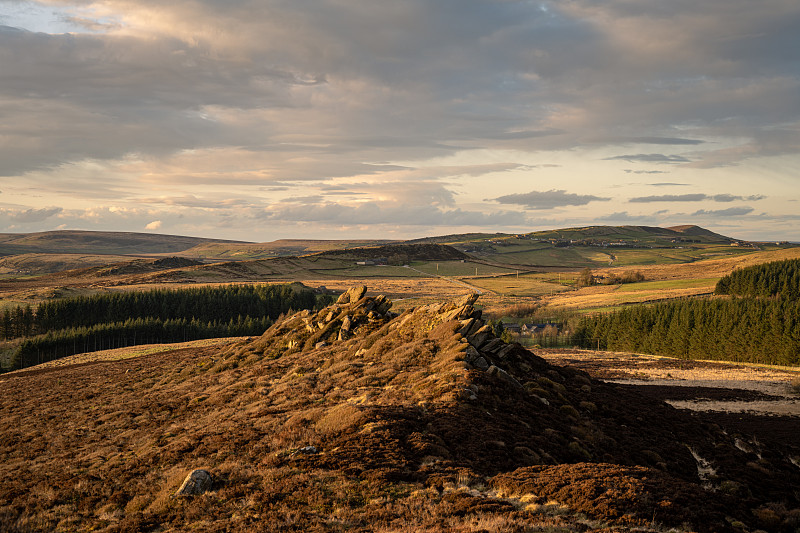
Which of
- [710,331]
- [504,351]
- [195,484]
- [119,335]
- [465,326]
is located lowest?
[119,335]

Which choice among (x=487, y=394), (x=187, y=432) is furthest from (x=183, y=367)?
(x=487, y=394)

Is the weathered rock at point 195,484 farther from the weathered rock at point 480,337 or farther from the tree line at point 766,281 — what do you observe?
the tree line at point 766,281

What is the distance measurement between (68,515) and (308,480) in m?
10.1

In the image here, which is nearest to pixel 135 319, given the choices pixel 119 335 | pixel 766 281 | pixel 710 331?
pixel 119 335

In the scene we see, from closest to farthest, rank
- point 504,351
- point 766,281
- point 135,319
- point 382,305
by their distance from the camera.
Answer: point 504,351 < point 382,305 < point 135,319 < point 766,281

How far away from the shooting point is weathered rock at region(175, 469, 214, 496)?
1883 centimetres

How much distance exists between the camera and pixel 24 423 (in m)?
41.0

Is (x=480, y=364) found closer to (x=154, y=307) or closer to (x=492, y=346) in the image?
(x=492, y=346)

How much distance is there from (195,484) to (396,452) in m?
8.16

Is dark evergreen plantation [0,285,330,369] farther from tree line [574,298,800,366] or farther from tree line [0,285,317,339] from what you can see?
tree line [574,298,800,366]

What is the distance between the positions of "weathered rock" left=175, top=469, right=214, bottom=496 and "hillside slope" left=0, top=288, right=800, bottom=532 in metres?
0.32

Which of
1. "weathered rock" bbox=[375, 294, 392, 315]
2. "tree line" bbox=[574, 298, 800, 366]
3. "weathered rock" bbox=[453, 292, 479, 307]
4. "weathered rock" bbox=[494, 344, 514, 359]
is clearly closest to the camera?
"weathered rock" bbox=[494, 344, 514, 359]

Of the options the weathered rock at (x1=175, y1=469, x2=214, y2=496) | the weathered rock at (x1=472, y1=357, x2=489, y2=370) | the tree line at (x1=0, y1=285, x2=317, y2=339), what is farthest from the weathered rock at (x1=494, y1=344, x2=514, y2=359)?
the tree line at (x1=0, y1=285, x2=317, y2=339)

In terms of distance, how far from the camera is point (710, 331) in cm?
12081
